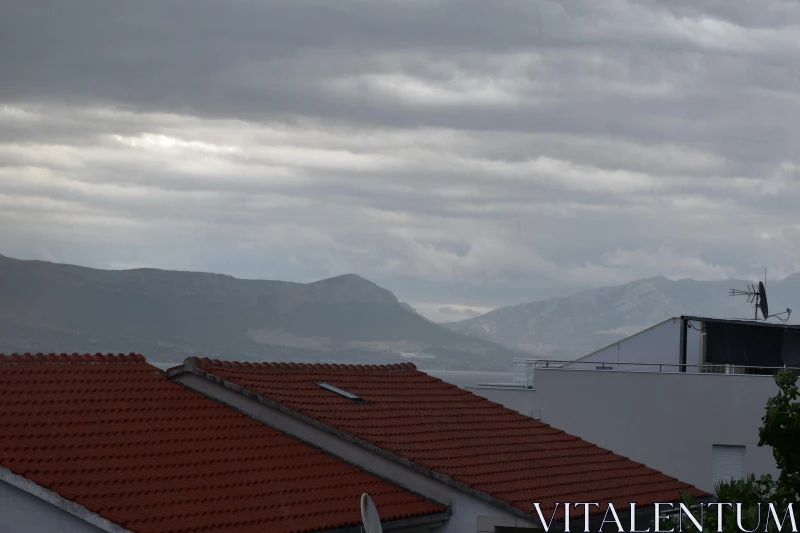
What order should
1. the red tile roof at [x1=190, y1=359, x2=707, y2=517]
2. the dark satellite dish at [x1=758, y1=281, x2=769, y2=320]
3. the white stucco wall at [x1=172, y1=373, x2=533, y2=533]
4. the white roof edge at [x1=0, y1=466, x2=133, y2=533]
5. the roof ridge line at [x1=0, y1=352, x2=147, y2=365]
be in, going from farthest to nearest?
the dark satellite dish at [x1=758, y1=281, x2=769, y2=320] → the red tile roof at [x1=190, y1=359, x2=707, y2=517] → the white stucco wall at [x1=172, y1=373, x2=533, y2=533] → the roof ridge line at [x1=0, y1=352, x2=147, y2=365] → the white roof edge at [x1=0, y1=466, x2=133, y2=533]

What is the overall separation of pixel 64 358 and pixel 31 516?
16.0 feet

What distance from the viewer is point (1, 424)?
1448 cm

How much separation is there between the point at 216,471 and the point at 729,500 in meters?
6.64

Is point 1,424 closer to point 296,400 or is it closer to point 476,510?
point 296,400

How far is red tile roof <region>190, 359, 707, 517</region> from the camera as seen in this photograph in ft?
60.2

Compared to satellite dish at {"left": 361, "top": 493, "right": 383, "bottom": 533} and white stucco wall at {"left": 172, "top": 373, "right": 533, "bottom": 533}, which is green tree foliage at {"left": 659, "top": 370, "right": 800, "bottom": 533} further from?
white stucco wall at {"left": 172, "top": 373, "right": 533, "bottom": 533}

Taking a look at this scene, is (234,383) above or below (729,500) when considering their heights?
above

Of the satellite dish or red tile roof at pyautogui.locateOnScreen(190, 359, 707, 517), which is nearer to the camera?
the satellite dish

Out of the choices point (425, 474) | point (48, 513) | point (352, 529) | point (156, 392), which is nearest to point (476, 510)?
point (425, 474)

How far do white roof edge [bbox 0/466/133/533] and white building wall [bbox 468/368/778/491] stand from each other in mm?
26372

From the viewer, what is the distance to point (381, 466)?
59.3 ft

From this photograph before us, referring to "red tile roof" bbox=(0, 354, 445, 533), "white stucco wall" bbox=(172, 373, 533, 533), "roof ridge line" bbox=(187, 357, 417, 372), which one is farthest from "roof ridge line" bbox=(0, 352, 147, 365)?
"roof ridge line" bbox=(187, 357, 417, 372)

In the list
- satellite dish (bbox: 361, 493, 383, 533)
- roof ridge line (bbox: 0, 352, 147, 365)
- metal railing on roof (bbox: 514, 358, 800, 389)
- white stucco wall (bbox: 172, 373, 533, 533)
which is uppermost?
metal railing on roof (bbox: 514, 358, 800, 389)

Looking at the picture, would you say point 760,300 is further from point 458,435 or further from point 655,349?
point 458,435
